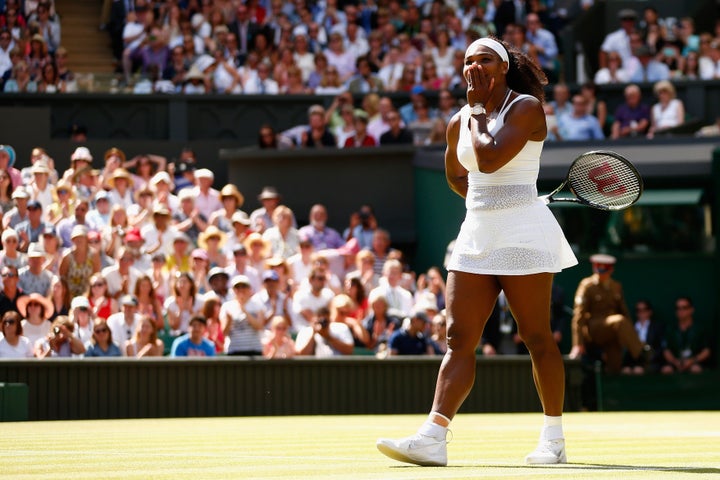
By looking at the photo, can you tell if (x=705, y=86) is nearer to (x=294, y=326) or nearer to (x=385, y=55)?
(x=385, y=55)

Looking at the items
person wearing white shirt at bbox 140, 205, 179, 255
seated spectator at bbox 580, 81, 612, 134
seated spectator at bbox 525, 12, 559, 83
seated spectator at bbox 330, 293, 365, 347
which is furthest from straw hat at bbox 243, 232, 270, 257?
seated spectator at bbox 525, 12, 559, 83

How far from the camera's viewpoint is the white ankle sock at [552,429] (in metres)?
6.36

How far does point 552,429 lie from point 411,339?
8125 mm

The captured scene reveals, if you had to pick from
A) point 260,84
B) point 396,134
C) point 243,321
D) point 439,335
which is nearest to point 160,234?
point 243,321

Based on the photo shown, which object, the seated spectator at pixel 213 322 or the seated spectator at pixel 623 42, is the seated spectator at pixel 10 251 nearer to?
the seated spectator at pixel 213 322

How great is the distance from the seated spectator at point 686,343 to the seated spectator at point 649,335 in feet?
0.30

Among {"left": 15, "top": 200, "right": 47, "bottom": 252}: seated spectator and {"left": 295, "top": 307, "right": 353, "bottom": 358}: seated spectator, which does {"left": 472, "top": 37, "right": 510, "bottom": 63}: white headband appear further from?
{"left": 15, "top": 200, "right": 47, "bottom": 252}: seated spectator

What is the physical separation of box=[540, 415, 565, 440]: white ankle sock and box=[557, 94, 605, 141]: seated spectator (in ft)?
44.0

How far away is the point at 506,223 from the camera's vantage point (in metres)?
6.36

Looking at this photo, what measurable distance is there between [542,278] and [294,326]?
8946 millimetres

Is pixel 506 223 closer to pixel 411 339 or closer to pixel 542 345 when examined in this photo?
pixel 542 345

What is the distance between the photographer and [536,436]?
8.77 m

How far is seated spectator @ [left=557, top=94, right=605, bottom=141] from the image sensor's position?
771 inches

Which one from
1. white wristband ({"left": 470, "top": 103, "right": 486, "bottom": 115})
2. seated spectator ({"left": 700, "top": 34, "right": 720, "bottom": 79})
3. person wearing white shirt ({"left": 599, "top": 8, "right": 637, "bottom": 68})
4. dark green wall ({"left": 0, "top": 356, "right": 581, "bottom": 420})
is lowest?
dark green wall ({"left": 0, "top": 356, "right": 581, "bottom": 420})
